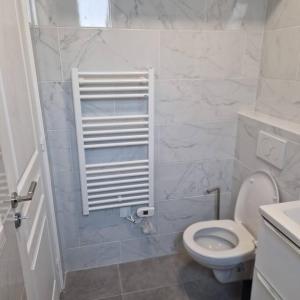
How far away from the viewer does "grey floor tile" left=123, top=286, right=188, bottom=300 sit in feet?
6.07

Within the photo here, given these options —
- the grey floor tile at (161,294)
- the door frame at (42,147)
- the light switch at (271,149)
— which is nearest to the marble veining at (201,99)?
the light switch at (271,149)

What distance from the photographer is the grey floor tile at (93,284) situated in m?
1.87

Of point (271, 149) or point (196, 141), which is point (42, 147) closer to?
point (196, 141)

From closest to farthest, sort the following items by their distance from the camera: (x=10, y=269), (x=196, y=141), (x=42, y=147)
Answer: (x=10, y=269) < (x=42, y=147) < (x=196, y=141)

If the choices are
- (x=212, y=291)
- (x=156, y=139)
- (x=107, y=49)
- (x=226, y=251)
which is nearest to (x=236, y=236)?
(x=226, y=251)

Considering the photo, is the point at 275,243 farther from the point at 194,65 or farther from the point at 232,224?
the point at 194,65

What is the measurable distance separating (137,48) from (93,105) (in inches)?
18.2

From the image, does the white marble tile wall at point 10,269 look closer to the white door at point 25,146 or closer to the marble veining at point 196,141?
the white door at point 25,146

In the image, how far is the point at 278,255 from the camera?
1.10 meters

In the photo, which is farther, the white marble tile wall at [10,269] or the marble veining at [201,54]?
the marble veining at [201,54]

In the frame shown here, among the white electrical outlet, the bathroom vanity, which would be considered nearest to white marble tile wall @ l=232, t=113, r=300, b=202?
the bathroom vanity

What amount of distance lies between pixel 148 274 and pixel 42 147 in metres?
1.26

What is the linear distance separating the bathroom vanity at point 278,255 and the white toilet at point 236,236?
1.07 feet

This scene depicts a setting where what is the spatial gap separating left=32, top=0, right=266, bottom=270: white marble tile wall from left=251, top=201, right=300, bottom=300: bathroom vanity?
0.90 meters
